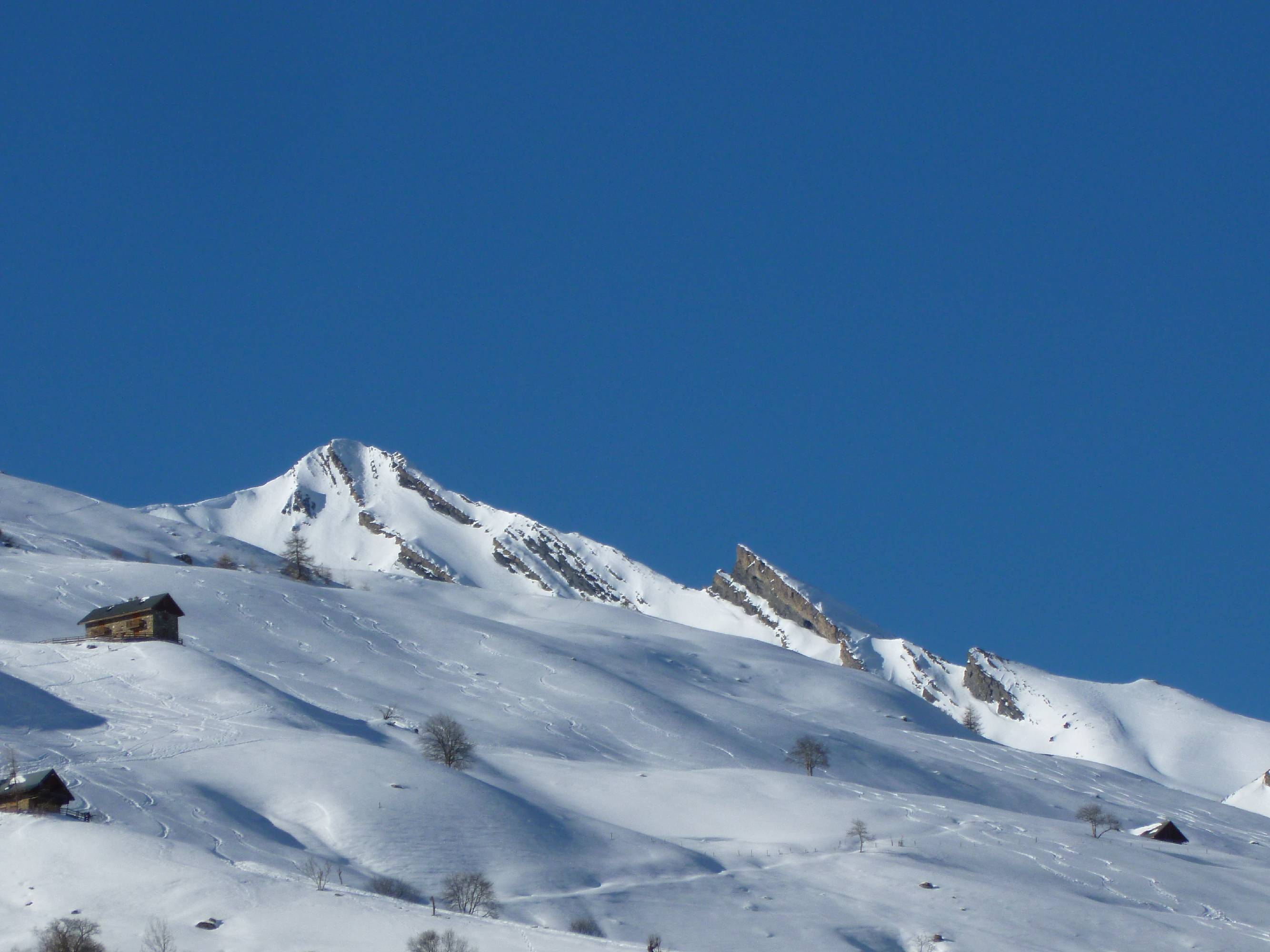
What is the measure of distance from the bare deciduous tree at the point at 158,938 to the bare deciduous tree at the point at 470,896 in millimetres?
8866

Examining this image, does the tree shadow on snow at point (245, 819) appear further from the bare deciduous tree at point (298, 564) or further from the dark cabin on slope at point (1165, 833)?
the bare deciduous tree at point (298, 564)

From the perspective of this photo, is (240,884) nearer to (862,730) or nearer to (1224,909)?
(1224,909)

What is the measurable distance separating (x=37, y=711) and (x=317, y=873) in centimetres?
2507

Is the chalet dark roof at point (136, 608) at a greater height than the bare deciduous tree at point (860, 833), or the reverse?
the chalet dark roof at point (136, 608)

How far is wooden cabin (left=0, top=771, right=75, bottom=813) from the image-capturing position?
47656mm

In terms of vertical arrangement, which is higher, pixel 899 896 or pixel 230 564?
pixel 230 564

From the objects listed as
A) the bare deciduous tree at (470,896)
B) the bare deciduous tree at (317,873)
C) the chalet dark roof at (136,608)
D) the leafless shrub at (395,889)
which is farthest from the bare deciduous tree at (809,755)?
the bare deciduous tree at (317,873)

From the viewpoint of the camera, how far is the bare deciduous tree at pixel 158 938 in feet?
121

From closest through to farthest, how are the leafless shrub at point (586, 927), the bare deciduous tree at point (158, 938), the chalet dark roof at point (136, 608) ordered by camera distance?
the bare deciduous tree at point (158, 938) → the leafless shrub at point (586, 927) → the chalet dark roof at point (136, 608)

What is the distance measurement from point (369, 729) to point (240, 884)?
32874 millimetres

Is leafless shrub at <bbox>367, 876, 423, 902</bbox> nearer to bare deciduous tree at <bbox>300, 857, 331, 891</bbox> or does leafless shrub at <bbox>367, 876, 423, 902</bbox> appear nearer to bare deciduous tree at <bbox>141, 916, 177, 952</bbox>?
bare deciduous tree at <bbox>300, 857, 331, 891</bbox>

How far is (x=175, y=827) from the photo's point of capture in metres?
48.4

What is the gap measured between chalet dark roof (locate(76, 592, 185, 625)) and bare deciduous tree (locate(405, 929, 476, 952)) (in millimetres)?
50848

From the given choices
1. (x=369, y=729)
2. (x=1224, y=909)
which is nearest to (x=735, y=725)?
(x=369, y=729)
